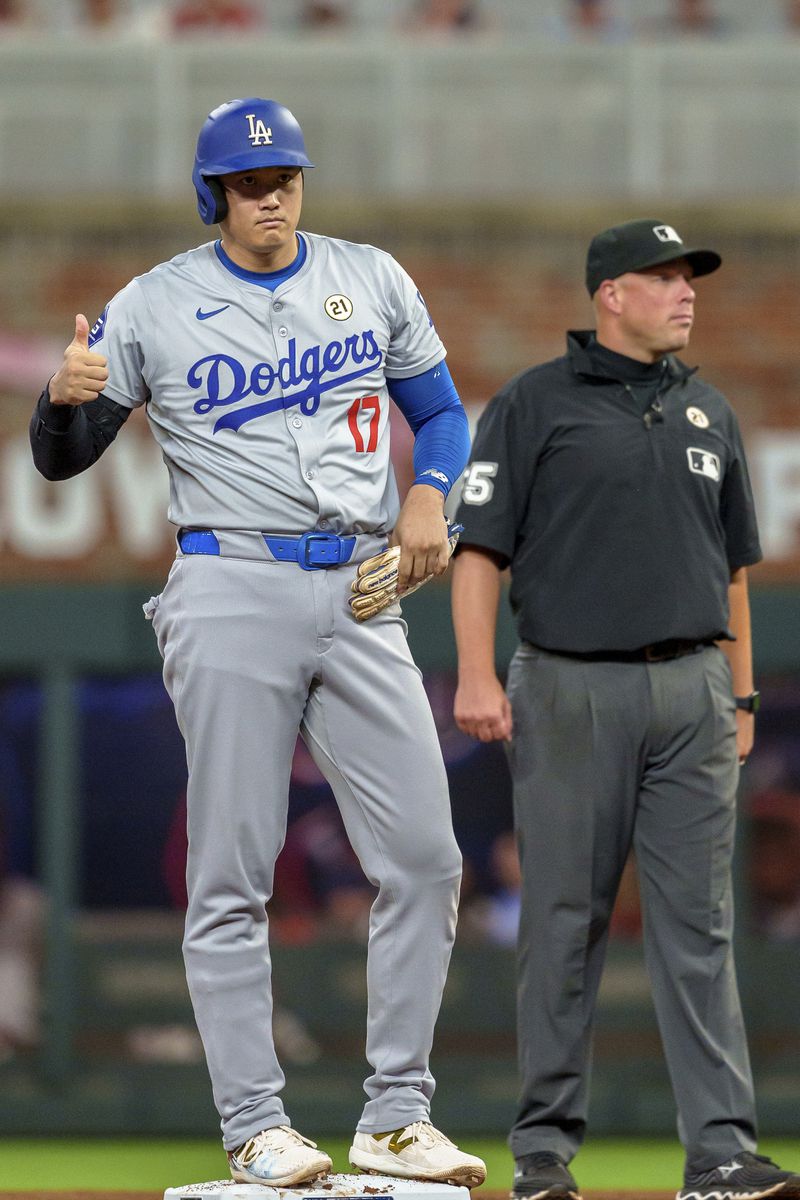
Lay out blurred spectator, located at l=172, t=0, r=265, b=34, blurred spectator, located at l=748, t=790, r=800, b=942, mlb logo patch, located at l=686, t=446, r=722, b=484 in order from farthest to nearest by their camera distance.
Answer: blurred spectator, located at l=172, t=0, r=265, b=34 < blurred spectator, located at l=748, t=790, r=800, b=942 < mlb logo patch, located at l=686, t=446, r=722, b=484

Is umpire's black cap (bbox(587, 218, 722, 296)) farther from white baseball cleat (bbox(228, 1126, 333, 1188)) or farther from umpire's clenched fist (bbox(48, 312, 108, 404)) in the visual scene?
white baseball cleat (bbox(228, 1126, 333, 1188))

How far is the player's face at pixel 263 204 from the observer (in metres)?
3.92

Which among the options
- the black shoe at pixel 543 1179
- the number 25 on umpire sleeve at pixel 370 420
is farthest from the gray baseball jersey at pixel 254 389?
the black shoe at pixel 543 1179

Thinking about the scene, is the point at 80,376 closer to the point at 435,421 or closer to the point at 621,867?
the point at 435,421

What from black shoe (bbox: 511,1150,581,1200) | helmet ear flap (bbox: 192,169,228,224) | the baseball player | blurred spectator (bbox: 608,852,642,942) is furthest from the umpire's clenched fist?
blurred spectator (bbox: 608,852,642,942)

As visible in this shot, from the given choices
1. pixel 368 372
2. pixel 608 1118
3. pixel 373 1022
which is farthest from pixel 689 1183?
pixel 608 1118

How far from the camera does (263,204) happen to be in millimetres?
3926

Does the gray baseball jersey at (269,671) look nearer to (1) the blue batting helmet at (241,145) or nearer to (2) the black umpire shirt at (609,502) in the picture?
(1) the blue batting helmet at (241,145)

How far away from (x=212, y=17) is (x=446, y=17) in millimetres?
1270

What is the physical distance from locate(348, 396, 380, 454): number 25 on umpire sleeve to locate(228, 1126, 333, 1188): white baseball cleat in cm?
137

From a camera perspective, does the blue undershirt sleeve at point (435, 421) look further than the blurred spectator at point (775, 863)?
No

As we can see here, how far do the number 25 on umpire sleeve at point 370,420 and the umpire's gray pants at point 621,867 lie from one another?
2.57 feet

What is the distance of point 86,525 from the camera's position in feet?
32.8

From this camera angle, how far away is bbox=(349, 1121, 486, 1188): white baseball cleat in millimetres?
3791
